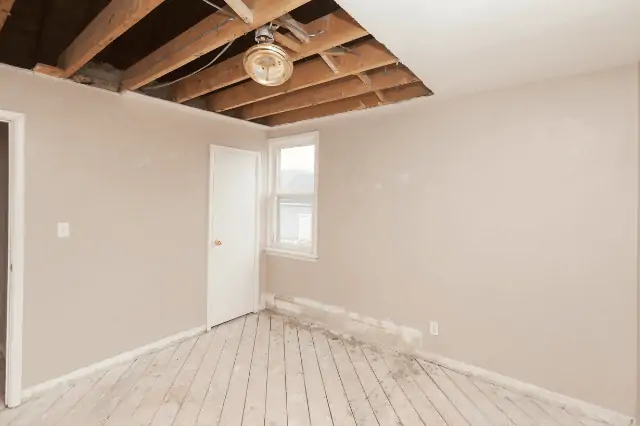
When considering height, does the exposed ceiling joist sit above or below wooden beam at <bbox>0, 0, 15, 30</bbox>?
→ below

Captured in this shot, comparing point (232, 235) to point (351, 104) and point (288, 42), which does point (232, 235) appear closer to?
point (351, 104)

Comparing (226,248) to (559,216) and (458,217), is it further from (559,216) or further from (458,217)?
(559,216)

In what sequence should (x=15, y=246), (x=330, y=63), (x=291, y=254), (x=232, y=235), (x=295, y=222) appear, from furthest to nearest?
(x=295, y=222), (x=291, y=254), (x=232, y=235), (x=15, y=246), (x=330, y=63)

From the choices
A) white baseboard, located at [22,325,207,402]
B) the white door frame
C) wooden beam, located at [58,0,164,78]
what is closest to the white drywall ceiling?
wooden beam, located at [58,0,164,78]

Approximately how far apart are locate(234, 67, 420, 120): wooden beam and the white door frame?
76.0 inches

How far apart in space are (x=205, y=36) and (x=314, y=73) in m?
0.85

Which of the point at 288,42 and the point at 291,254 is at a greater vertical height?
the point at 288,42

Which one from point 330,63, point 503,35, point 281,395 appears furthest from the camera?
point 281,395

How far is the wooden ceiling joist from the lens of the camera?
5.94 ft

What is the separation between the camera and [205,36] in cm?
192

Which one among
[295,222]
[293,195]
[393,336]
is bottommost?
[393,336]

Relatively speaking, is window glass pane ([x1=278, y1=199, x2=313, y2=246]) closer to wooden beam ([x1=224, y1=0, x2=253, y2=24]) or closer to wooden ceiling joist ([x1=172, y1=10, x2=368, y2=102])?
wooden ceiling joist ([x1=172, y1=10, x2=368, y2=102])

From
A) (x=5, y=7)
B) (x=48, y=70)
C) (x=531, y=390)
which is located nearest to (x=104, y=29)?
(x=5, y=7)

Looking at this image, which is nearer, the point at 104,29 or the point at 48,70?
the point at 104,29
